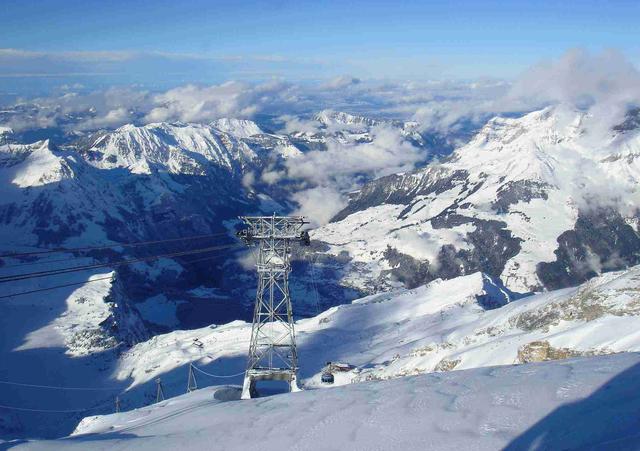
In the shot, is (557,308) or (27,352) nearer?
(557,308)

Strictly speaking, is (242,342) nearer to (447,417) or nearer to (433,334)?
(433,334)

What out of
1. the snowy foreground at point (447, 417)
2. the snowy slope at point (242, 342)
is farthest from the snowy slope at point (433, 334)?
the snowy foreground at point (447, 417)

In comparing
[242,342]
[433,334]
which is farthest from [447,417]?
[242,342]

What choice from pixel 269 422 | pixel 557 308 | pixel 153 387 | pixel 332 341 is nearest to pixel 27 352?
pixel 153 387

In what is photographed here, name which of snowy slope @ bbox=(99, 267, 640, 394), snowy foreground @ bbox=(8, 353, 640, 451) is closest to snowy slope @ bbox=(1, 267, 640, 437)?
snowy slope @ bbox=(99, 267, 640, 394)

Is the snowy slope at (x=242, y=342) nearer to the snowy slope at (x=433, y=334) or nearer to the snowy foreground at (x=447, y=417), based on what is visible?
the snowy slope at (x=433, y=334)

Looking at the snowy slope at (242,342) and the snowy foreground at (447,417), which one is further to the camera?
the snowy slope at (242,342)

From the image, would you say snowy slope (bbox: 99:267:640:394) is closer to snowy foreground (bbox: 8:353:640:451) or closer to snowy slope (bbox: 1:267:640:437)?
snowy slope (bbox: 1:267:640:437)

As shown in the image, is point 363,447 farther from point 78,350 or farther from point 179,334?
point 78,350
